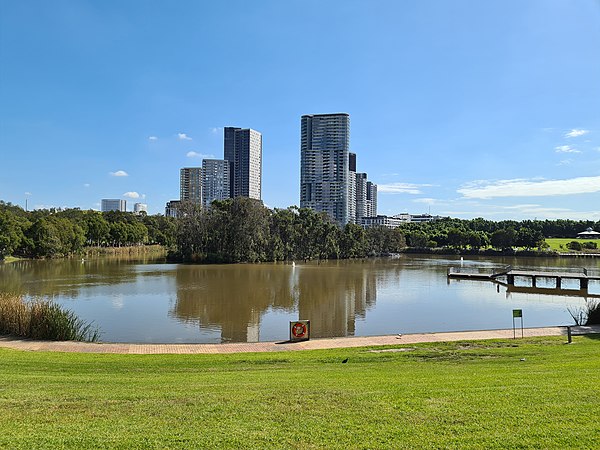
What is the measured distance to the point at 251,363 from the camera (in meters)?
12.9

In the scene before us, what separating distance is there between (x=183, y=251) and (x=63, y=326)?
190ft

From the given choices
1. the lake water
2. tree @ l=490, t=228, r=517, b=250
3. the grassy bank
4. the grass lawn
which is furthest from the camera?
tree @ l=490, t=228, r=517, b=250

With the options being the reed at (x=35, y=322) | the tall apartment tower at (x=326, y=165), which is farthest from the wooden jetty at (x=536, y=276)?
the tall apartment tower at (x=326, y=165)

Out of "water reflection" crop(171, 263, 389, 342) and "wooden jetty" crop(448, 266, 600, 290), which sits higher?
"wooden jetty" crop(448, 266, 600, 290)

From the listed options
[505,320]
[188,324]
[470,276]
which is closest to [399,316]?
[505,320]

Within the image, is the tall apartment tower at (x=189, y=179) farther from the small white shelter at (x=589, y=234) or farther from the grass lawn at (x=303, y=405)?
the grass lawn at (x=303, y=405)

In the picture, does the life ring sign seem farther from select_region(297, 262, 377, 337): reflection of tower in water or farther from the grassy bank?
the grassy bank

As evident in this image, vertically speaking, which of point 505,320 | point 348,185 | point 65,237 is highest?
point 348,185

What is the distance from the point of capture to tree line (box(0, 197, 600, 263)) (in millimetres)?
71875

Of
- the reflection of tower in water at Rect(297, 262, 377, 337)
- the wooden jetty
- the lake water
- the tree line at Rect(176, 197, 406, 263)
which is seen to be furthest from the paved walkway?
the tree line at Rect(176, 197, 406, 263)

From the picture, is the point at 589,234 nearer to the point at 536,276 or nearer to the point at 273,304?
the point at 536,276

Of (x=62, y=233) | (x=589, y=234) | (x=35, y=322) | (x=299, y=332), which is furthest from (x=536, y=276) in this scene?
(x=589, y=234)

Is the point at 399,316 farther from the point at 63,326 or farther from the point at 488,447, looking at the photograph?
the point at 488,447

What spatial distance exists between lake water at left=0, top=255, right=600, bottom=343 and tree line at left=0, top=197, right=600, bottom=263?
77.4 feet
